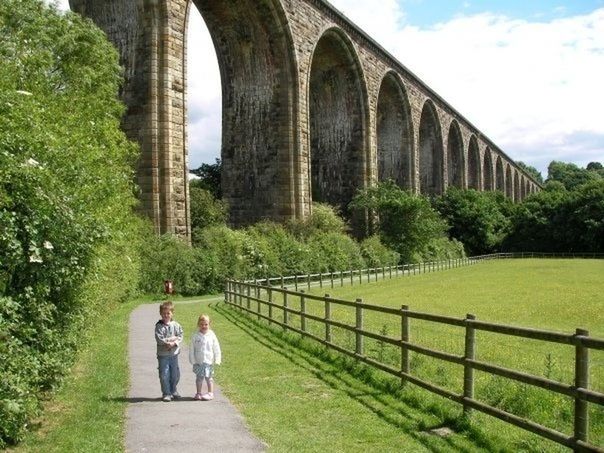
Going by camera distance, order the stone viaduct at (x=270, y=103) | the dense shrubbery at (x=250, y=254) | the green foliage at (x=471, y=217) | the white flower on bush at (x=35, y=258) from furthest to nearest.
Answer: the green foliage at (x=471, y=217) < the dense shrubbery at (x=250, y=254) < the stone viaduct at (x=270, y=103) < the white flower on bush at (x=35, y=258)

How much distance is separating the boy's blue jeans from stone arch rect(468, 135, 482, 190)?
86021 mm

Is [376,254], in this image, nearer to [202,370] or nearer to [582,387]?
[202,370]

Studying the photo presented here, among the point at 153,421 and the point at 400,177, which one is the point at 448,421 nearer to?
the point at 153,421

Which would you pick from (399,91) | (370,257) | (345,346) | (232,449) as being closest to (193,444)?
(232,449)

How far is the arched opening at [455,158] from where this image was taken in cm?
8131

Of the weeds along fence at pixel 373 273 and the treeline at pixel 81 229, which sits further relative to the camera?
the weeds along fence at pixel 373 273

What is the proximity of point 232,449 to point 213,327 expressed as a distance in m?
9.89

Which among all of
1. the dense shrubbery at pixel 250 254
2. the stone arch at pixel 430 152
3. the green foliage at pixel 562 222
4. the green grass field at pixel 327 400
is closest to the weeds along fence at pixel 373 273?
the dense shrubbery at pixel 250 254

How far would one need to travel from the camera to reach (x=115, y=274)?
49.3 feet

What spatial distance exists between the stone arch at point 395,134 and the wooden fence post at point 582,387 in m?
53.4

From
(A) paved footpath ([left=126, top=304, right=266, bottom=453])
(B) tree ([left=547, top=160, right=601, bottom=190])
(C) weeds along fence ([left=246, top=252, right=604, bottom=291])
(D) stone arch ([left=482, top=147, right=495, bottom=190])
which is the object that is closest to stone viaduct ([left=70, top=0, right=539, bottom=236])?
(C) weeds along fence ([left=246, top=252, right=604, bottom=291])

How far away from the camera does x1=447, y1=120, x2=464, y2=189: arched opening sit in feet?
267

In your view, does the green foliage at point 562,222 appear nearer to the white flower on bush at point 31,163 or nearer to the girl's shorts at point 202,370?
the girl's shorts at point 202,370

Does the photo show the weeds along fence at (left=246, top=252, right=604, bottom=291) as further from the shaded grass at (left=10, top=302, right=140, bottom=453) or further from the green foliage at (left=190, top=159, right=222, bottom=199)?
the green foliage at (left=190, top=159, right=222, bottom=199)
